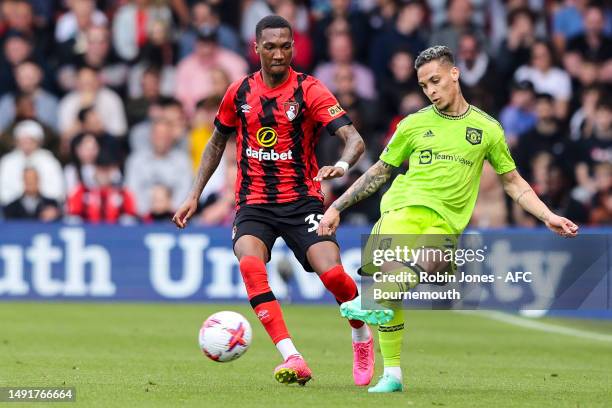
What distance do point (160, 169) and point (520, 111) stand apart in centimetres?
533

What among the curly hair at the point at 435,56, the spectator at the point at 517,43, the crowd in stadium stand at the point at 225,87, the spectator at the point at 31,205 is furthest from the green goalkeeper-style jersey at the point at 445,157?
the spectator at the point at 517,43

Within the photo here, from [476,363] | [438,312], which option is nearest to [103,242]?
[438,312]

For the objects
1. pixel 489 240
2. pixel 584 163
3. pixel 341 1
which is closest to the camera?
pixel 489 240

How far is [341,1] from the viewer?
2133cm

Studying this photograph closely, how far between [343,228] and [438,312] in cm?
170

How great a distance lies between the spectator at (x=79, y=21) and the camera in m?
21.8

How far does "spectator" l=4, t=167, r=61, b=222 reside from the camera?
1952 cm

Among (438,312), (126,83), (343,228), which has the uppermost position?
(126,83)

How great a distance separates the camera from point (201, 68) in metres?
21.1

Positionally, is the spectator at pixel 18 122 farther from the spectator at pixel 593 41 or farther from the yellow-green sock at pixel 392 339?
the yellow-green sock at pixel 392 339

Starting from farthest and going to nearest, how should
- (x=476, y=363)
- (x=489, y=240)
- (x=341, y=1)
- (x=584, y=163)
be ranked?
(x=341, y=1), (x=584, y=163), (x=489, y=240), (x=476, y=363)

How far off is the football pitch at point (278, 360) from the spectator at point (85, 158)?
2.14 meters

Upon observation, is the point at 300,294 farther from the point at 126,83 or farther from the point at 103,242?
the point at 126,83

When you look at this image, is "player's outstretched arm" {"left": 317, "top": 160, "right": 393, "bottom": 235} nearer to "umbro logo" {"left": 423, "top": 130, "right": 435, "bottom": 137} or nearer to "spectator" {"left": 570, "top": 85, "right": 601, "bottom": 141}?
"umbro logo" {"left": 423, "top": 130, "right": 435, "bottom": 137}
